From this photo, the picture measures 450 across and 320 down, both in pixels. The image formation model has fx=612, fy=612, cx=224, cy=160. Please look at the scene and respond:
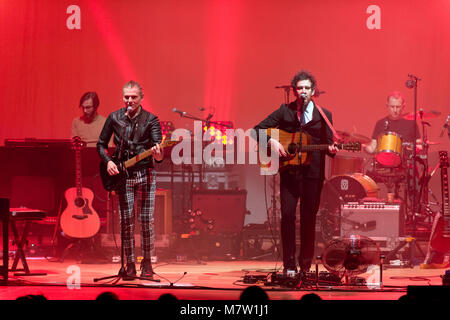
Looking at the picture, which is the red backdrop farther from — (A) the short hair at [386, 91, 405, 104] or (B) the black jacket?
(B) the black jacket

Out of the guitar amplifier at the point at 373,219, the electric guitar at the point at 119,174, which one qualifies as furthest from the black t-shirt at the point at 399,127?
the electric guitar at the point at 119,174

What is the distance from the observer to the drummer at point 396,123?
9102 millimetres

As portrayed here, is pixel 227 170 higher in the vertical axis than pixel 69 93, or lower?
lower

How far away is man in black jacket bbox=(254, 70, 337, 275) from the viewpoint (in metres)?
5.77

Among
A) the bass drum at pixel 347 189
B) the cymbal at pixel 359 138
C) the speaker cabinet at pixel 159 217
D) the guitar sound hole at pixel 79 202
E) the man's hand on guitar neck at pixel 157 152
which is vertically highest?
the cymbal at pixel 359 138

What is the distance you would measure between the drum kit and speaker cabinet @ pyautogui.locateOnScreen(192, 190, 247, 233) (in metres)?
1.19

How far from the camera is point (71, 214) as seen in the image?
7.98 meters

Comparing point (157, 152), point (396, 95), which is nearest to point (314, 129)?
point (157, 152)

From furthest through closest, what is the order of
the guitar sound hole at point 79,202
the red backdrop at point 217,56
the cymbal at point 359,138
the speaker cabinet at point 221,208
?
Answer: the red backdrop at point 217,56, the cymbal at point 359,138, the speaker cabinet at point 221,208, the guitar sound hole at point 79,202

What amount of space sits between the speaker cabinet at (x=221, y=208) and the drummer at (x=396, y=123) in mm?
2165

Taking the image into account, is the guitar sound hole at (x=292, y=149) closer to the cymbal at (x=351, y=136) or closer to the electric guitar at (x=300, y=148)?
the electric guitar at (x=300, y=148)

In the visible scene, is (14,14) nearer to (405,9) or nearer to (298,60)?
(298,60)

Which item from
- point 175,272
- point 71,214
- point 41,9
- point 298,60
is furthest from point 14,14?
point 175,272
